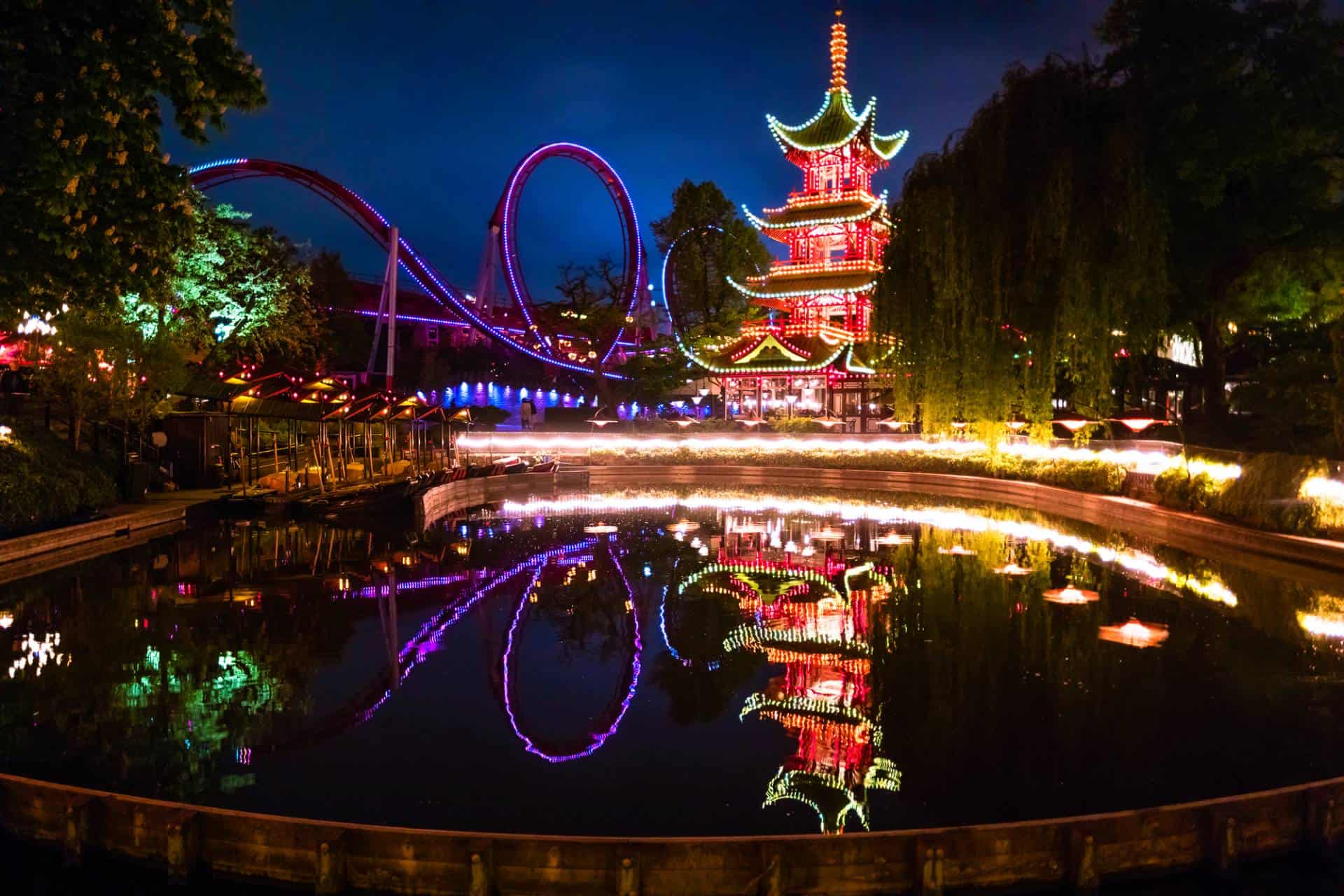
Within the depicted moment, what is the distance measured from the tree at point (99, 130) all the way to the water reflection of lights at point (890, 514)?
11.2 m

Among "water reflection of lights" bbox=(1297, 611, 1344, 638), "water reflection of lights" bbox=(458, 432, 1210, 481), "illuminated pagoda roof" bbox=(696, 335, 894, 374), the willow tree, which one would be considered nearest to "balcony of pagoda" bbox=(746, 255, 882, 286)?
"illuminated pagoda roof" bbox=(696, 335, 894, 374)

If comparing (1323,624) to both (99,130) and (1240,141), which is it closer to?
(1240,141)

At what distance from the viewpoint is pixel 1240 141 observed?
19656 millimetres

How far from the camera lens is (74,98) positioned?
35.1 feet

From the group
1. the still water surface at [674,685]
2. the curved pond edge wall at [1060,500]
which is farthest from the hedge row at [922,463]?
the still water surface at [674,685]

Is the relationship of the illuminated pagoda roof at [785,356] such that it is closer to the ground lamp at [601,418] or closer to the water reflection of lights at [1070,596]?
the ground lamp at [601,418]

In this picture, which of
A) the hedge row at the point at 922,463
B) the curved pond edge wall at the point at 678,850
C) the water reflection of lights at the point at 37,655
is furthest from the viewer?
the hedge row at the point at 922,463

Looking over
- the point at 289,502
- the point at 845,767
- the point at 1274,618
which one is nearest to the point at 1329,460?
the point at 1274,618

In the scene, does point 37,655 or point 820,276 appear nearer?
point 37,655

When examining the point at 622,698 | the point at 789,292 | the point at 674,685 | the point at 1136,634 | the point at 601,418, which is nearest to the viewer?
the point at 622,698

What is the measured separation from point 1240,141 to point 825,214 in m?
29.4

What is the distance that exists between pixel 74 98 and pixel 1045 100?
58.6 ft

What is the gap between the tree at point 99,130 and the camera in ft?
34.8

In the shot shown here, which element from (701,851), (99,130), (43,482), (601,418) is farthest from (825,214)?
(701,851)
